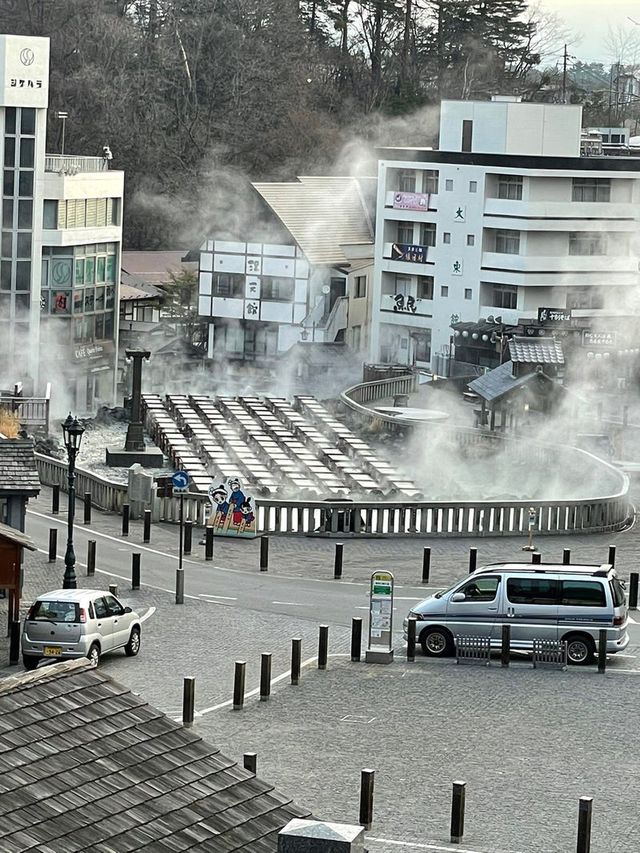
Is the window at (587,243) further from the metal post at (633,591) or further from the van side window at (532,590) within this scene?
the van side window at (532,590)

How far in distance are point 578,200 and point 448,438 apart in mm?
27429

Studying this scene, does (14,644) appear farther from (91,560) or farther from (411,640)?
(91,560)

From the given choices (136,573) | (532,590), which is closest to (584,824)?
(532,590)

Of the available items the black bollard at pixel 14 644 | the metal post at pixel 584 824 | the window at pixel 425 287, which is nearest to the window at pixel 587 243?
the window at pixel 425 287

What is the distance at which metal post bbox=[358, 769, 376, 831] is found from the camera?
19031 millimetres

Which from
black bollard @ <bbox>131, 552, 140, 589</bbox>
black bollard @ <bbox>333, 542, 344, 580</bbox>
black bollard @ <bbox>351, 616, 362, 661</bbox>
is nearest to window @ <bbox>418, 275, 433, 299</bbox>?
black bollard @ <bbox>333, 542, 344, 580</bbox>

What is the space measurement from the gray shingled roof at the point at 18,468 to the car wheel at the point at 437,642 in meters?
8.45

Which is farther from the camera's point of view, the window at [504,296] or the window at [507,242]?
the window at [507,242]

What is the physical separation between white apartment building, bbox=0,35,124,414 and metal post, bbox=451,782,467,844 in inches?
1950

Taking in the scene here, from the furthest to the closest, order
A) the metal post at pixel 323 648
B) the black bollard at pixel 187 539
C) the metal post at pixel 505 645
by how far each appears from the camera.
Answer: the black bollard at pixel 187 539 < the metal post at pixel 505 645 < the metal post at pixel 323 648

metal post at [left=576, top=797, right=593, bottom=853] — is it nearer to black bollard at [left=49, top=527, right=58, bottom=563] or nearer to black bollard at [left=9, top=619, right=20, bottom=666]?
black bollard at [left=9, top=619, right=20, bottom=666]

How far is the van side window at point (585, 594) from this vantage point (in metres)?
27.5

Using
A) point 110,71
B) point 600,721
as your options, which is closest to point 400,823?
point 600,721

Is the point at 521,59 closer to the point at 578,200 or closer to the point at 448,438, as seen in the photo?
the point at 578,200
